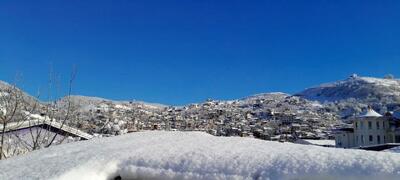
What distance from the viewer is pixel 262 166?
138 inches

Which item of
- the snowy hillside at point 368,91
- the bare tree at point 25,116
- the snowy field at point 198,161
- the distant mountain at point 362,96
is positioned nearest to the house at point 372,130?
the bare tree at point 25,116

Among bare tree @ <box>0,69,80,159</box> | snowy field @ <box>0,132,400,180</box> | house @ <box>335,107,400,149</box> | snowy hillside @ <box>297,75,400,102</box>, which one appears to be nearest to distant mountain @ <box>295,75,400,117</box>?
snowy hillside @ <box>297,75,400,102</box>

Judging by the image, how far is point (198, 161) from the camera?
3.79 metres

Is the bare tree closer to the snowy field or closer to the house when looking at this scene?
the snowy field

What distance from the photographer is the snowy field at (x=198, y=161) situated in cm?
330

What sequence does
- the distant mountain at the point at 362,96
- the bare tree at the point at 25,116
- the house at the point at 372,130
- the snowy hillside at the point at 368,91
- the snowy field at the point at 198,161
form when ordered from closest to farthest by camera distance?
the snowy field at the point at 198,161 < the bare tree at the point at 25,116 < the house at the point at 372,130 < the distant mountain at the point at 362,96 < the snowy hillside at the point at 368,91

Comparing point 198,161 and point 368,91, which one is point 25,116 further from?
point 368,91

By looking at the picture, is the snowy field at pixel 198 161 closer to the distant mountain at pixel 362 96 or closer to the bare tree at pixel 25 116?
the bare tree at pixel 25 116

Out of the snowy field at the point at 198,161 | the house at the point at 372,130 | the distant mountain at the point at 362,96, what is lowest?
the snowy field at the point at 198,161

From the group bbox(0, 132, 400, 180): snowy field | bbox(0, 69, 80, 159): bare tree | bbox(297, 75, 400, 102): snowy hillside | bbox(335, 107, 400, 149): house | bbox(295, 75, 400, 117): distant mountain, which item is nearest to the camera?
bbox(0, 132, 400, 180): snowy field

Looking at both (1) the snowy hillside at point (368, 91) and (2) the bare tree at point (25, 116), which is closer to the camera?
(2) the bare tree at point (25, 116)

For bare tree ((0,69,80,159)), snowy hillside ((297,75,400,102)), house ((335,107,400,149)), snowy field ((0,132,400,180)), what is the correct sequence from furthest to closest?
snowy hillside ((297,75,400,102)) < house ((335,107,400,149)) < bare tree ((0,69,80,159)) < snowy field ((0,132,400,180))

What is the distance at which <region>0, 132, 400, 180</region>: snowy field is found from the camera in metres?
3.30

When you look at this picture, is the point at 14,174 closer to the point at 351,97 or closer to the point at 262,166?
the point at 262,166
